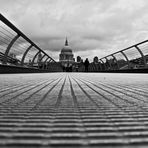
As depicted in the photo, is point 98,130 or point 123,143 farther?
point 98,130

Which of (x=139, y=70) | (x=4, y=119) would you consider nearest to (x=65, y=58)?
(x=139, y=70)

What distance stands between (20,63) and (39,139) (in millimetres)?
9497

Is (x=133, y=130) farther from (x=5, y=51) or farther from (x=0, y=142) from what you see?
(x=5, y=51)

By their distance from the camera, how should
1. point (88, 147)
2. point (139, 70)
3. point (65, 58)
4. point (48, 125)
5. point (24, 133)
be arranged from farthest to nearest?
point (65, 58) < point (139, 70) < point (48, 125) < point (24, 133) < point (88, 147)

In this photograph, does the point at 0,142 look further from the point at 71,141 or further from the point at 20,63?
the point at 20,63

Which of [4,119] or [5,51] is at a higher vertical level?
[5,51]

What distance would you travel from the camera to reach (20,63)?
395 inches

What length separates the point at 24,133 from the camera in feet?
3.39

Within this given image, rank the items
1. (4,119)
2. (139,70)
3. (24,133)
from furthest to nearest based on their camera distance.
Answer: (139,70), (4,119), (24,133)

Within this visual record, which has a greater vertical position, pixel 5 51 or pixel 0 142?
pixel 5 51

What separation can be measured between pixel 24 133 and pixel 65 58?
13154cm

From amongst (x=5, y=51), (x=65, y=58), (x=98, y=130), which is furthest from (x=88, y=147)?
(x=65, y=58)

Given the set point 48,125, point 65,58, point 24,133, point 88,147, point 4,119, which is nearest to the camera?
point 88,147

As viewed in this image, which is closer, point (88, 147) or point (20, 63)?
point (88, 147)
